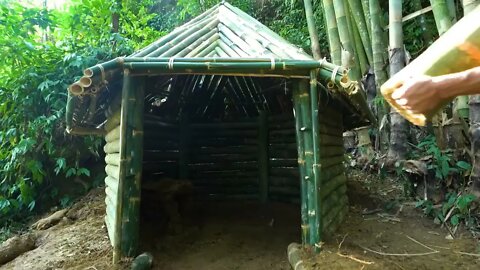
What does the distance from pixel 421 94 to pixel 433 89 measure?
0.03 m

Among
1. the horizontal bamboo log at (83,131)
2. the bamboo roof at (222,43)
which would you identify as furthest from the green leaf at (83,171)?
the bamboo roof at (222,43)

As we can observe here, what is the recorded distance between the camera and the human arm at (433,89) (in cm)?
105

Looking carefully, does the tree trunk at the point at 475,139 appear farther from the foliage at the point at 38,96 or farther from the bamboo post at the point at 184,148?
the foliage at the point at 38,96

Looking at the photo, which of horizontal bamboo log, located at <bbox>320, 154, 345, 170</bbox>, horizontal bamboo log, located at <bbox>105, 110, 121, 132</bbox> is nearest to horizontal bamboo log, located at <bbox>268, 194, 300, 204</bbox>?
horizontal bamboo log, located at <bbox>320, 154, 345, 170</bbox>

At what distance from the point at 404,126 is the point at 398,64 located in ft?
3.21

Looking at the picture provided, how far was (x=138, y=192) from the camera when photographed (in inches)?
142

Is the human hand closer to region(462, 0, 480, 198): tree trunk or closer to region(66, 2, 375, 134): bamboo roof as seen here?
region(66, 2, 375, 134): bamboo roof

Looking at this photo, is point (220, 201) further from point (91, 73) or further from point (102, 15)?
point (102, 15)

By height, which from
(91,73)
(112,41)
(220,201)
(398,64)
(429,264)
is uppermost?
(112,41)

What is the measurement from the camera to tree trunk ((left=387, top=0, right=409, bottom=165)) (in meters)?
5.42

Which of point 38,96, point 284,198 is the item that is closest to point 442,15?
point 284,198

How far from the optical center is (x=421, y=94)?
1.11 meters

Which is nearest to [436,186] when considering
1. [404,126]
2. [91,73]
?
[404,126]

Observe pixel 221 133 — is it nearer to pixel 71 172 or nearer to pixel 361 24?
pixel 71 172
